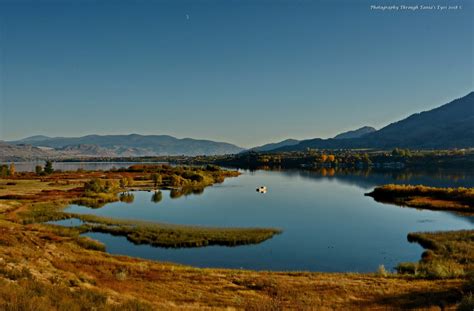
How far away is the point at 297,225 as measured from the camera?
5747 centimetres

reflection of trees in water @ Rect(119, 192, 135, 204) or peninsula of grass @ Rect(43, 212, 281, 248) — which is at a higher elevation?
reflection of trees in water @ Rect(119, 192, 135, 204)

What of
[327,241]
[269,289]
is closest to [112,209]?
[327,241]

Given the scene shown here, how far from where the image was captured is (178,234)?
1927 inches

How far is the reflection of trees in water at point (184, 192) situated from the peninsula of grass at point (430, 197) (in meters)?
47.4

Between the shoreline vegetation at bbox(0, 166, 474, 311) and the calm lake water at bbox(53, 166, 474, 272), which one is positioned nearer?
the shoreline vegetation at bbox(0, 166, 474, 311)

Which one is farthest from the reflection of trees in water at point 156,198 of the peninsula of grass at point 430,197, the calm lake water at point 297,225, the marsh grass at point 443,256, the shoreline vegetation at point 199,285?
the marsh grass at point 443,256

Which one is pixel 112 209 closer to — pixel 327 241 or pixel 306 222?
pixel 306 222

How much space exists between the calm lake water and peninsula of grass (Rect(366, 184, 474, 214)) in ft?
13.9

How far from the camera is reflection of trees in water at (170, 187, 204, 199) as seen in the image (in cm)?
9631

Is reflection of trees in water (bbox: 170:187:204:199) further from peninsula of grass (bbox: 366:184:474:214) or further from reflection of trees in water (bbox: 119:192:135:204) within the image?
peninsula of grass (bbox: 366:184:474:214)

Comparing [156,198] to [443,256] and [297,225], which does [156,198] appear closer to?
[297,225]

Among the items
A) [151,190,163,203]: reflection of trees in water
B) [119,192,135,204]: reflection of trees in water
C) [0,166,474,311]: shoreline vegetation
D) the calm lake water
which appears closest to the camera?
[0,166,474,311]: shoreline vegetation

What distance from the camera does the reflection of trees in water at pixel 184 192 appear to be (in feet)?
316

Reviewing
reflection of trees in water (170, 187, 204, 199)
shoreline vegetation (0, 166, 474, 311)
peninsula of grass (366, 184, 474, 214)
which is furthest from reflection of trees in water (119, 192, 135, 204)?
peninsula of grass (366, 184, 474, 214)
